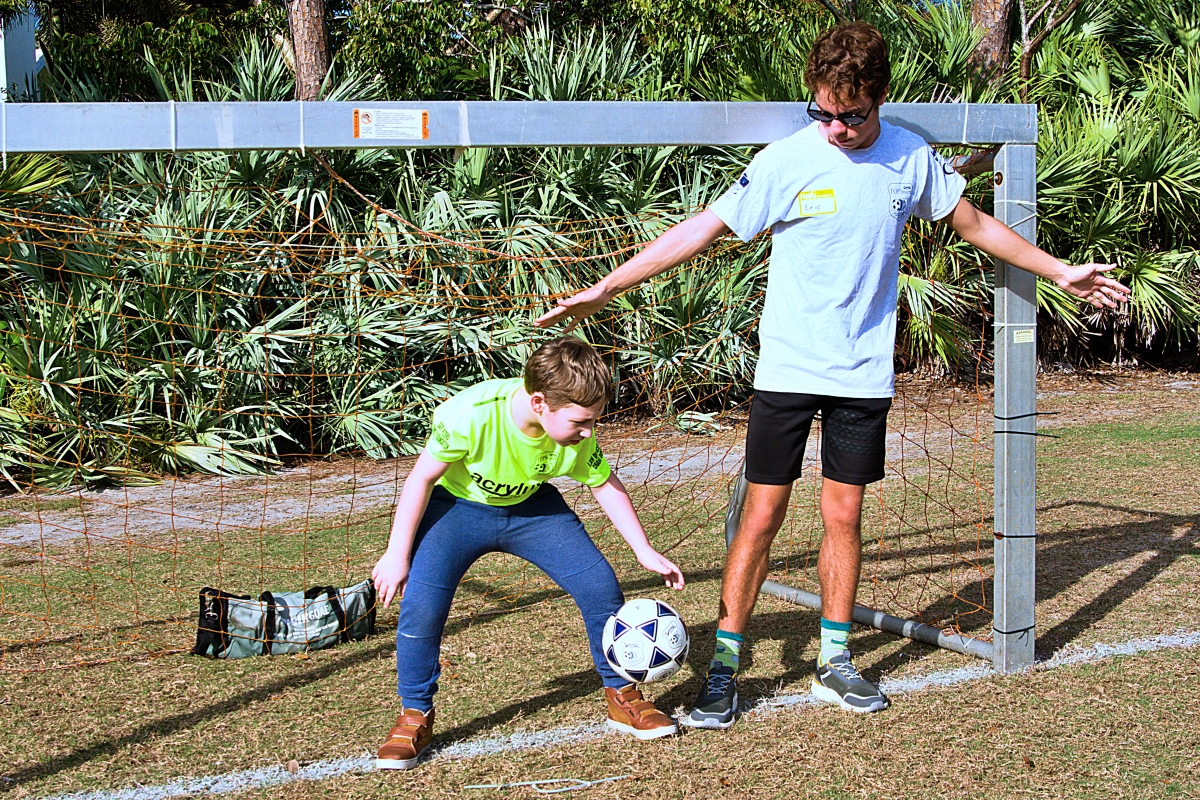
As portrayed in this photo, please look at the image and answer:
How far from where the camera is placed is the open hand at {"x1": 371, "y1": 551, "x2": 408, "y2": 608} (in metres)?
3.08

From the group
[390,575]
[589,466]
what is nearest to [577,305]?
[589,466]

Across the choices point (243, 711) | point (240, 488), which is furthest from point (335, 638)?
point (240, 488)

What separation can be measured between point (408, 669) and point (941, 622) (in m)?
2.35

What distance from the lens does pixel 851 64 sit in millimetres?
3242

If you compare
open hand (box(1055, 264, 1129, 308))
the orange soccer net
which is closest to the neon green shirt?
open hand (box(1055, 264, 1129, 308))

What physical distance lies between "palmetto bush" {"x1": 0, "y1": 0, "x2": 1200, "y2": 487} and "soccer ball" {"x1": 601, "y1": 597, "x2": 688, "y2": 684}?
353 cm

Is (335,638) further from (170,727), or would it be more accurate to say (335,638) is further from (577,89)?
(577,89)

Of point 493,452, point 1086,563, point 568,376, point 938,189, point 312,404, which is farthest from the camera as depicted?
point 312,404

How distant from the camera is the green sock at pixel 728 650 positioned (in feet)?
11.7

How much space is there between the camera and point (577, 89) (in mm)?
10453

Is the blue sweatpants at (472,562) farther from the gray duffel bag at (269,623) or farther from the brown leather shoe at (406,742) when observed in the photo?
the gray duffel bag at (269,623)

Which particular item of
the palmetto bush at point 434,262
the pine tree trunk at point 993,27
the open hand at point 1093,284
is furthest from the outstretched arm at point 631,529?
the pine tree trunk at point 993,27

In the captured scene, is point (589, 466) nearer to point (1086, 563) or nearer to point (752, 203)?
point (752, 203)

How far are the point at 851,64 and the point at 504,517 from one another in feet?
5.69
